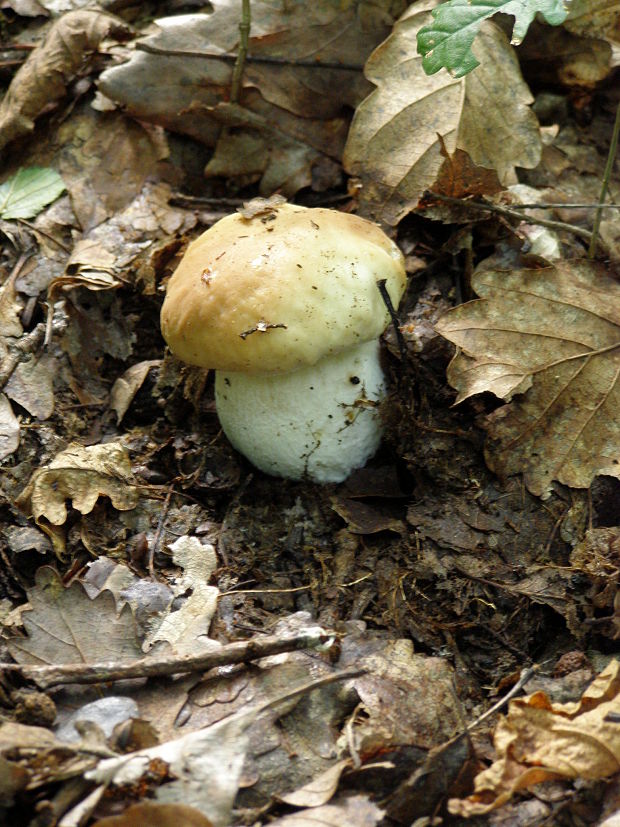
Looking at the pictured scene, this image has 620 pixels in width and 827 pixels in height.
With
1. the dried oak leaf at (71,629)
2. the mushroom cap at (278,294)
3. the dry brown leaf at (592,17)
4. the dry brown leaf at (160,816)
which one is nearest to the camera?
the dry brown leaf at (160,816)

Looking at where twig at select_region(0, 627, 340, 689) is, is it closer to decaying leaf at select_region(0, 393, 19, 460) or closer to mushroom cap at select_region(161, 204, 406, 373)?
mushroom cap at select_region(161, 204, 406, 373)

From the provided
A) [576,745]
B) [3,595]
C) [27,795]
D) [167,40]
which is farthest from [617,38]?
[27,795]

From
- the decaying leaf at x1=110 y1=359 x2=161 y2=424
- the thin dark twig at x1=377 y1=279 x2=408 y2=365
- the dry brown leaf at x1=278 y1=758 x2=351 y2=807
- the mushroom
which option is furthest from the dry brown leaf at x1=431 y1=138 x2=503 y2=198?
the dry brown leaf at x1=278 y1=758 x2=351 y2=807

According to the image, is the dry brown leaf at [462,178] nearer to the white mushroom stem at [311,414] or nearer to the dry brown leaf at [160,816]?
the white mushroom stem at [311,414]

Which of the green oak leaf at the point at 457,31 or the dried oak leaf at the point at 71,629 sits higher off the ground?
the green oak leaf at the point at 457,31

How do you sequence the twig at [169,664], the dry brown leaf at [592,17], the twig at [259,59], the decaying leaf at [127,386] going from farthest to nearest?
the twig at [259,59] → the dry brown leaf at [592,17] → the decaying leaf at [127,386] → the twig at [169,664]

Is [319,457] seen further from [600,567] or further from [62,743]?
[62,743]

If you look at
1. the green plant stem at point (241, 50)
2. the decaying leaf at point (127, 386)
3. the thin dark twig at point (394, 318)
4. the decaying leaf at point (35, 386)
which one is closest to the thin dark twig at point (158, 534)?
the decaying leaf at point (127, 386)

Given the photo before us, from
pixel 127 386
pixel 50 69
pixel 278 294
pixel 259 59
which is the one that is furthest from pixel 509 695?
pixel 50 69
